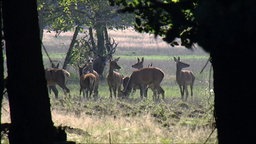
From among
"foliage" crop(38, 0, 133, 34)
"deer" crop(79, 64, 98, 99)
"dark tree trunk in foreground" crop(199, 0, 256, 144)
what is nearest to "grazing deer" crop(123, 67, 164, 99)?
"deer" crop(79, 64, 98, 99)

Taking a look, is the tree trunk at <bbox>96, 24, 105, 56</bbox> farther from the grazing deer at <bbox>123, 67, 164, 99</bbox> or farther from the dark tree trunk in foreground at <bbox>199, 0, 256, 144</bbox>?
the dark tree trunk in foreground at <bbox>199, 0, 256, 144</bbox>

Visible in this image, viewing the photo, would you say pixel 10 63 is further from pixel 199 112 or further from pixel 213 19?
pixel 199 112

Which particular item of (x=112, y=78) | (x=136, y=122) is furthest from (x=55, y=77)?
(x=136, y=122)

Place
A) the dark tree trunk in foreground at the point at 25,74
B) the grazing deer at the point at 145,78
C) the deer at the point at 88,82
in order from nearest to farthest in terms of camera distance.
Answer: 1. the dark tree trunk in foreground at the point at 25,74
2. the deer at the point at 88,82
3. the grazing deer at the point at 145,78

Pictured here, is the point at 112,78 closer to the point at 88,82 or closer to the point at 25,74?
the point at 88,82

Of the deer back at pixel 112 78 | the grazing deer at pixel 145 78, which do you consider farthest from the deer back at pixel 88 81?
the grazing deer at pixel 145 78

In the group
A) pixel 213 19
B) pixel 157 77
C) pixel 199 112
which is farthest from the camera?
pixel 157 77

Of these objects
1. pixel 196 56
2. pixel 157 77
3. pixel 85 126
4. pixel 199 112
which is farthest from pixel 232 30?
pixel 196 56

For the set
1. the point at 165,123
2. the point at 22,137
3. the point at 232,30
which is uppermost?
the point at 232,30

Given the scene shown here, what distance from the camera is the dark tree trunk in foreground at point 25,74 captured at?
30.6 feet

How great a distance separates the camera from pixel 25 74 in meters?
9.44

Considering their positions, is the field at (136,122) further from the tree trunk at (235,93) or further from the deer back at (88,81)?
the deer back at (88,81)

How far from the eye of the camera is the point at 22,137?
9727mm

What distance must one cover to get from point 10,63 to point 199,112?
11749 millimetres
